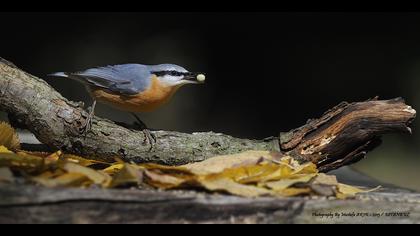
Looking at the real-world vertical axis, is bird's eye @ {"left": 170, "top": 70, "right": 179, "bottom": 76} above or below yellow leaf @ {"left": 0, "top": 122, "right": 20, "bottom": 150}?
above

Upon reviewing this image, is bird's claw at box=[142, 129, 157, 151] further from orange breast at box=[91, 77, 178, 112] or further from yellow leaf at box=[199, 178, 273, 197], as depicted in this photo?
yellow leaf at box=[199, 178, 273, 197]

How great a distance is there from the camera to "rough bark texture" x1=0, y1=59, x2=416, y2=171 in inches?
117

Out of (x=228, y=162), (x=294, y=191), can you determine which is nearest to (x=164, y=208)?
(x=294, y=191)

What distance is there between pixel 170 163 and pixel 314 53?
12.8 feet

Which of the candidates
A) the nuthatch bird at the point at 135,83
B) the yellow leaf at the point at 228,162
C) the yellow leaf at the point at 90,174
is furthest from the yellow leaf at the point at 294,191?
the nuthatch bird at the point at 135,83

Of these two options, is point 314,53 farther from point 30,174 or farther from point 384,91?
point 30,174

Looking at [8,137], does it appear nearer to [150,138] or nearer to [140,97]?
[150,138]

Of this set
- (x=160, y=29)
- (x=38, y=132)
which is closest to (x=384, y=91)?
(x=160, y=29)

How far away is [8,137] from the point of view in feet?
9.63

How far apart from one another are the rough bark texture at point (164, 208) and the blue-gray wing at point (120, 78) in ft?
5.68

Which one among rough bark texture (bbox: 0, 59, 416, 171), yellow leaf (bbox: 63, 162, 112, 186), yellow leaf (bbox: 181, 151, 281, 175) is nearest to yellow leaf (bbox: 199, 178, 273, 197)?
yellow leaf (bbox: 181, 151, 281, 175)

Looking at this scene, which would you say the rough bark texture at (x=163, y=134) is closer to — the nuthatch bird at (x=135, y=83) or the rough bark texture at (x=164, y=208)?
the nuthatch bird at (x=135, y=83)

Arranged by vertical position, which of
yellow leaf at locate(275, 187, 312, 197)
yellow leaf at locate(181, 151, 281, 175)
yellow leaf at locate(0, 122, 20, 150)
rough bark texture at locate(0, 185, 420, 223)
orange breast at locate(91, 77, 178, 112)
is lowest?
rough bark texture at locate(0, 185, 420, 223)

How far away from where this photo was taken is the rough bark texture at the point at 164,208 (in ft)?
5.81
